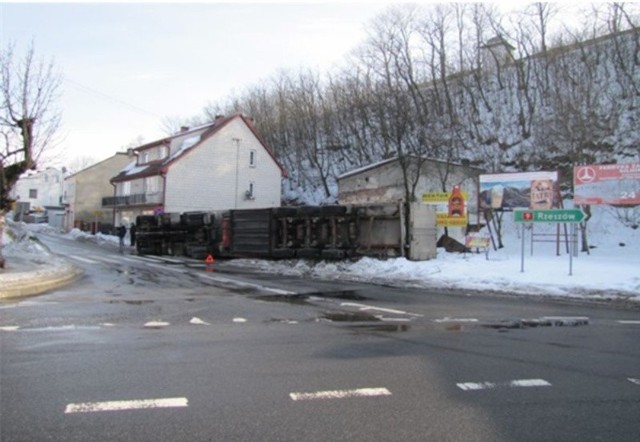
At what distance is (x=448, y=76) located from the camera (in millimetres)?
54312

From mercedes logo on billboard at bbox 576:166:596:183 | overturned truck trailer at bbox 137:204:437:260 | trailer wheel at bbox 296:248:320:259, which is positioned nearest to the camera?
mercedes logo on billboard at bbox 576:166:596:183

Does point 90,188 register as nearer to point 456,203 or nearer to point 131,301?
point 456,203

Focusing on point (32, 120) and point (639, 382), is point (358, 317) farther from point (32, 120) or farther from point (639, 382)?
point (32, 120)

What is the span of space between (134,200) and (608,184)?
43456 mm

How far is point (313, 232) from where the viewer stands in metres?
24.7

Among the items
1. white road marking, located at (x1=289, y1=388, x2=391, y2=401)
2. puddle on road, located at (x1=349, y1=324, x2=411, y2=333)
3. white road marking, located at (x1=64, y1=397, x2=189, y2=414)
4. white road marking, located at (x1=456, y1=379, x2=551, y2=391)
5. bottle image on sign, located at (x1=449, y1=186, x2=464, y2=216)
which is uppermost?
bottle image on sign, located at (x1=449, y1=186, x2=464, y2=216)

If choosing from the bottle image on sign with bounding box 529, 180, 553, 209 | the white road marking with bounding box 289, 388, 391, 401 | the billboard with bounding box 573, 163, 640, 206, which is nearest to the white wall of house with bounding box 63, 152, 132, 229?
the bottle image on sign with bounding box 529, 180, 553, 209

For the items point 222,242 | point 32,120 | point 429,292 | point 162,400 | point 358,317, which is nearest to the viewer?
point 162,400

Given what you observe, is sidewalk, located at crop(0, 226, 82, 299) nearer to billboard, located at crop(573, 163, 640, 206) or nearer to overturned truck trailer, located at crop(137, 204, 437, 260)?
overturned truck trailer, located at crop(137, 204, 437, 260)

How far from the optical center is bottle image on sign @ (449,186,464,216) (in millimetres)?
22547

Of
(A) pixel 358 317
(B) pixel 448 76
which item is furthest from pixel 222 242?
(B) pixel 448 76

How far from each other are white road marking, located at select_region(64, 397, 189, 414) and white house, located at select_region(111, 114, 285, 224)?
Answer: 1731 inches

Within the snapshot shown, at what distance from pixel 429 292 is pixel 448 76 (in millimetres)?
43310

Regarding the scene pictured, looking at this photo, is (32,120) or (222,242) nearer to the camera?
(32,120)
